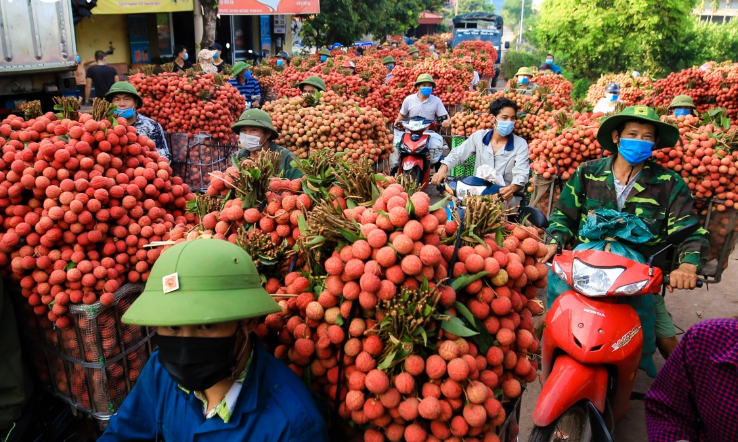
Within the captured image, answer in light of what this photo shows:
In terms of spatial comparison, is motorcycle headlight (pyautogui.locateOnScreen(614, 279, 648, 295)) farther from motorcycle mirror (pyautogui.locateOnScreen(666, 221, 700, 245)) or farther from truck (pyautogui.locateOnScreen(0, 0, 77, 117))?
truck (pyautogui.locateOnScreen(0, 0, 77, 117))

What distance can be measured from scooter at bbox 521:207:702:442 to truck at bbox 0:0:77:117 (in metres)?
6.70

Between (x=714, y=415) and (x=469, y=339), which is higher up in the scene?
(x=469, y=339)

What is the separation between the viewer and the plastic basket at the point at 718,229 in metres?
4.01

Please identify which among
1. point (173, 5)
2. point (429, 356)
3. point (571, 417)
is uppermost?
point (173, 5)

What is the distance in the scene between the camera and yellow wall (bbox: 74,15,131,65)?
1391 cm

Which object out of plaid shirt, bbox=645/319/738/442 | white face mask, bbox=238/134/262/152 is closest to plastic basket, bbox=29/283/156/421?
white face mask, bbox=238/134/262/152

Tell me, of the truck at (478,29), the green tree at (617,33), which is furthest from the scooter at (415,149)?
the truck at (478,29)

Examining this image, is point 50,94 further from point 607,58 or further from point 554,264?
point 607,58

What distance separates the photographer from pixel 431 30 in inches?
2143

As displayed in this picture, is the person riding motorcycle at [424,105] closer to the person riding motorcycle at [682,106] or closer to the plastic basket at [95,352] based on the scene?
the person riding motorcycle at [682,106]

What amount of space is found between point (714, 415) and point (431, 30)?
56775 mm

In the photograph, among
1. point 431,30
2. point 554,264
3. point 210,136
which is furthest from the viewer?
point 431,30

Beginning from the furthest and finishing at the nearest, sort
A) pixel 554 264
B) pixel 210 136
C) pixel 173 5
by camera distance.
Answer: pixel 173 5
pixel 210 136
pixel 554 264

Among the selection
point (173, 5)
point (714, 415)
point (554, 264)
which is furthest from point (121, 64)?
point (714, 415)
